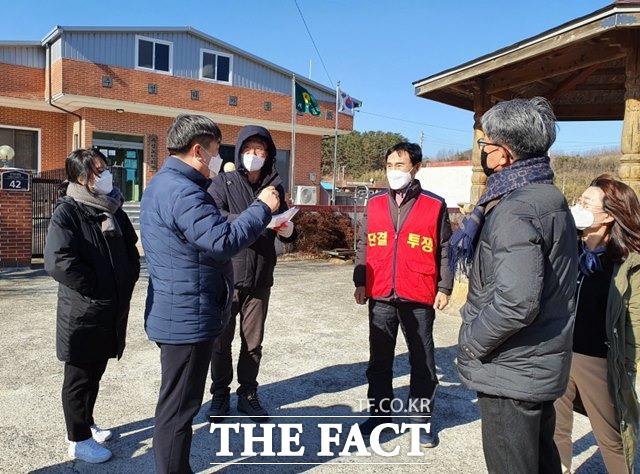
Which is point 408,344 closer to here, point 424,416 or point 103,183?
point 424,416

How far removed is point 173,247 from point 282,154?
21244 millimetres

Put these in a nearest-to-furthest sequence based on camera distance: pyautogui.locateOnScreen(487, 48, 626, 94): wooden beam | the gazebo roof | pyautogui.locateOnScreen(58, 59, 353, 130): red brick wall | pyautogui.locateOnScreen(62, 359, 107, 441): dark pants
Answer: pyautogui.locateOnScreen(62, 359, 107, 441): dark pants < the gazebo roof < pyautogui.locateOnScreen(487, 48, 626, 94): wooden beam < pyautogui.locateOnScreen(58, 59, 353, 130): red brick wall

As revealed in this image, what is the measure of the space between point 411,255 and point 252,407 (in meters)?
1.60

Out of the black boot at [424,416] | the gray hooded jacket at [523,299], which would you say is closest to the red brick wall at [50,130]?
the black boot at [424,416]

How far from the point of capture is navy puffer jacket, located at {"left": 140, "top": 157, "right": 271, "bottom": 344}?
2.33 meters

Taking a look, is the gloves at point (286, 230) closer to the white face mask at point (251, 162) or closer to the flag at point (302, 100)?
the white face mask at point (251, 162)

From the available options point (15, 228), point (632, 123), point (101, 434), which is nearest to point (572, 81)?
point (632, 123)

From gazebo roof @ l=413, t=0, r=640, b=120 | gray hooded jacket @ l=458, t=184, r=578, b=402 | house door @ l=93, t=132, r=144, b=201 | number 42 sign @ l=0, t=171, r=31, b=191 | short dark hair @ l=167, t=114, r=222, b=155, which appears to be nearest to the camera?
gray hooded jacket @ l=458, t=184, r=578, b=402

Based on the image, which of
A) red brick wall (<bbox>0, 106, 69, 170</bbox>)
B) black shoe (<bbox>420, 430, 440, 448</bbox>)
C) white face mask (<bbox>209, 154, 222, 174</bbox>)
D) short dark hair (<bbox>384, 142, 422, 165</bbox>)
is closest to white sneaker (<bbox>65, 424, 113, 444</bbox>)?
white face mask (<bbox>209, 154, 222, 174</bbox>)

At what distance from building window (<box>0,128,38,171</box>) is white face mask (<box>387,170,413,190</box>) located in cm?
1918

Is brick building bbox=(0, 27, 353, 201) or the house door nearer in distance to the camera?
brick building bbox=(0, 27, 353, 201)

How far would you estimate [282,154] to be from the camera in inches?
918

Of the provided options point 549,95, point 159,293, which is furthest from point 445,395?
point 549,95

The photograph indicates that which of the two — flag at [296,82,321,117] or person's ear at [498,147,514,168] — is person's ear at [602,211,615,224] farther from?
flag at [296,82,321,117]
